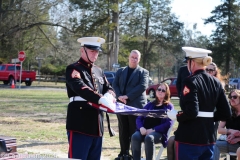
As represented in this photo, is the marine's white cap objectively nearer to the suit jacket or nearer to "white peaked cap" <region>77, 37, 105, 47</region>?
"white peaked cap" <region>77, 37, 105, 47</region>

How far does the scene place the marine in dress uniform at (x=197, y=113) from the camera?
13.8ft

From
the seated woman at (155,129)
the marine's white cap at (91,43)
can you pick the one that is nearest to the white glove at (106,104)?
the marine's white cap at (91,43)

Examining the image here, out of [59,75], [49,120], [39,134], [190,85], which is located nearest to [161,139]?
[190,85]

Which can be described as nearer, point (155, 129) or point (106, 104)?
point (106, 104)

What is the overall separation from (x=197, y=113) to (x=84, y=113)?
1.28m

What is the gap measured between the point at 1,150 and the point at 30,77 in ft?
125

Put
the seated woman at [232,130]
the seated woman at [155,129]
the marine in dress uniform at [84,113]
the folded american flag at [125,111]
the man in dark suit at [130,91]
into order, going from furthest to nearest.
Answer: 1. the man in dark suit at [130,91]
2. the seated woman at [155,129]
3. the seated woman at [232,130]
4. the marine in dress uniform at [84,113]
5. the folded american flag at [125,111]

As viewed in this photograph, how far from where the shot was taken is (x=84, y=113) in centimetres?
471

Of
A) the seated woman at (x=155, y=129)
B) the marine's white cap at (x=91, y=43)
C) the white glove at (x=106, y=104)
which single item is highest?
the marine's white cap at (x=91, y=43)

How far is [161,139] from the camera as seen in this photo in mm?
6887

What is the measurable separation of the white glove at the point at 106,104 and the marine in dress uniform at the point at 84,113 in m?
0.21

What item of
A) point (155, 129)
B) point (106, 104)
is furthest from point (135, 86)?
point (106, 104)

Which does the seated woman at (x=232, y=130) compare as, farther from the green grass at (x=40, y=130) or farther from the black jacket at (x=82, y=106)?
the black jacket at (x=82, y=106)

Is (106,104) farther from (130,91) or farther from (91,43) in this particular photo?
(130,91)
